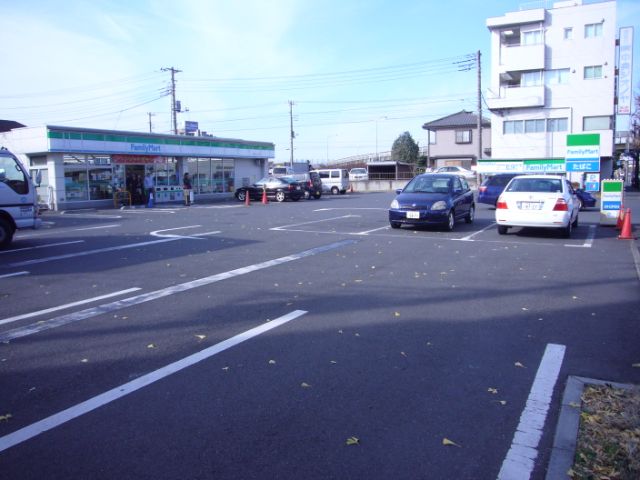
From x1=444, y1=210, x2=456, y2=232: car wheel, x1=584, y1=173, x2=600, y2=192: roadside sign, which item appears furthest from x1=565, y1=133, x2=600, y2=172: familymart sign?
x1=584, y1=173, x2=600, y2=192: roadside sign

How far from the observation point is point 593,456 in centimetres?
345

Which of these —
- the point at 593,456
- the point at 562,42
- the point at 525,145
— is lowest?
the point at 593,456

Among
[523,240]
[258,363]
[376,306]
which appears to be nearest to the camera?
[258,363]

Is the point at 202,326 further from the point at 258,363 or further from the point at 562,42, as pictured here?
the point at 562,42

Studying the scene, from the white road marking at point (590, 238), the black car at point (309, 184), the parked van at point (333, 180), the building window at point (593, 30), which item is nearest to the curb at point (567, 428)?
the white road marking at point (590, 238)

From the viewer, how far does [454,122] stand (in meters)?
58.7

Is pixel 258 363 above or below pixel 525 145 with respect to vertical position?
below

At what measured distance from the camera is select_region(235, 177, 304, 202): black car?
110 feet

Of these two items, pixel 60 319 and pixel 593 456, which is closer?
pixel 593 456

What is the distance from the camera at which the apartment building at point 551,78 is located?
4288cm

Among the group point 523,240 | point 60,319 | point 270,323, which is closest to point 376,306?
point 270,323

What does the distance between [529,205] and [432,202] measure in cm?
252

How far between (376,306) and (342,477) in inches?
157

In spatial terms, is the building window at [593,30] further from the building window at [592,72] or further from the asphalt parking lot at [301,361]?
the asphalt parking lot at [301,361]
